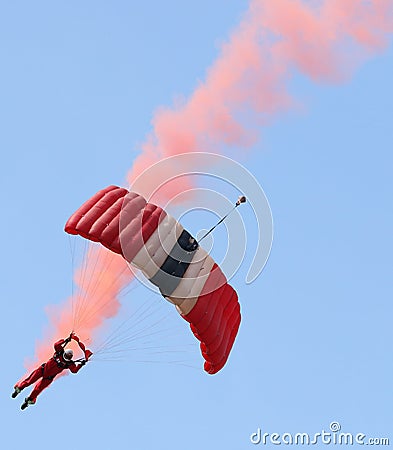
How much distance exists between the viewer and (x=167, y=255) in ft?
102

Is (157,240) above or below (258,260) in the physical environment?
below

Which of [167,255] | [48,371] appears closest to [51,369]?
[48,371]

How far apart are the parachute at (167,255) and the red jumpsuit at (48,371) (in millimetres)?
3249

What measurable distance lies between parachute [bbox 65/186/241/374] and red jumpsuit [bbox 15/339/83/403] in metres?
3.25

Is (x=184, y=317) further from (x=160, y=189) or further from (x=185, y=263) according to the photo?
(x=160, y=189)

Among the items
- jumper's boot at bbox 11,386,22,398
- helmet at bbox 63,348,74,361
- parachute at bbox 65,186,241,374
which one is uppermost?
parachute at bbox 65,186,241,374

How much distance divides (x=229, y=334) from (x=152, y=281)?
3295mm

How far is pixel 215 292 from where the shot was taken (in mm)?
31406

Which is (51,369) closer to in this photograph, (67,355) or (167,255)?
(67,355)

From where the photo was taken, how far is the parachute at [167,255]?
3086 cm

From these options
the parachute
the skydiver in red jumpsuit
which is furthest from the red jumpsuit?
the parachute

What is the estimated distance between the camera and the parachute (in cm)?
3086

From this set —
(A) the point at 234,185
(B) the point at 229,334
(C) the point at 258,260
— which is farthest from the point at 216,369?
(A) the point at 234,185

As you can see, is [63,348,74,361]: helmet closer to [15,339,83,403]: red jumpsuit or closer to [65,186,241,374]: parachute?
→ [15,339,83,403]: red jumpsuit
